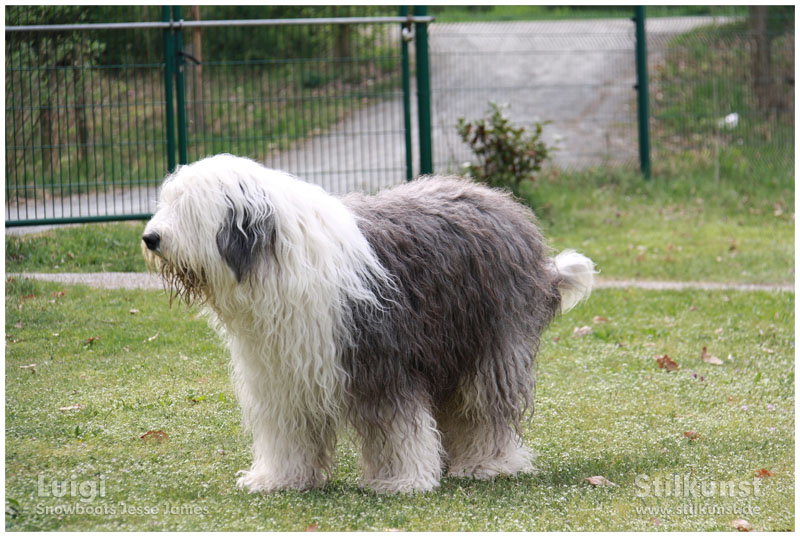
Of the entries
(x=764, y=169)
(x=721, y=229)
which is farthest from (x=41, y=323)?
(x=764, y=169)

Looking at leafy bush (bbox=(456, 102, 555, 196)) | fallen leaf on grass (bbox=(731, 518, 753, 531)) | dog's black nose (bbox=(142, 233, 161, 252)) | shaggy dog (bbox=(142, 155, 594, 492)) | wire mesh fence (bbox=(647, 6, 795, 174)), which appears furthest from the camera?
wire mesh fence (bbox=(647, 6, 795, 174))

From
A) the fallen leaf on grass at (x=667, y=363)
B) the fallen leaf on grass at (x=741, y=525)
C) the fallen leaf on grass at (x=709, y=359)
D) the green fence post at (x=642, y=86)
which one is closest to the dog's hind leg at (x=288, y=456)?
the fallen leaf on grass at (x=741, y=525)

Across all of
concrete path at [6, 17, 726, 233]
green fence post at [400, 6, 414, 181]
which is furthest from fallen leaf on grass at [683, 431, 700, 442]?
concrete path at [6, 17, 726, 233]

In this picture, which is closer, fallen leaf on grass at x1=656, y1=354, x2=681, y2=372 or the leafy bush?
fallen leaf on grass at x1=656, y1=354, x2=681, y2=372

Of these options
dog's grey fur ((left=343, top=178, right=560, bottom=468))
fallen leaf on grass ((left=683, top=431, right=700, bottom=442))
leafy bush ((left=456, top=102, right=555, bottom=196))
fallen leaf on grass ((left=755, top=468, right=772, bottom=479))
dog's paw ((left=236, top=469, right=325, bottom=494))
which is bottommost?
fallen leaf on grass ((left=755, top=468, right=772, bottom=479))

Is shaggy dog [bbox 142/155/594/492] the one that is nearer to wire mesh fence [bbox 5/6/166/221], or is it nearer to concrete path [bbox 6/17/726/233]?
wire mesh fence [bbox 5/6/166/221]

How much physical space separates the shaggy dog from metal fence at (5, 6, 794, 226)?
4.41 metres

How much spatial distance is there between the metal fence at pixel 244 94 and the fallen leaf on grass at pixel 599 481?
479 centimetres

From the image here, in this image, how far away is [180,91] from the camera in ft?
26.9

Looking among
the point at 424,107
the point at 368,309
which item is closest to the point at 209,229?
the point at 368,309

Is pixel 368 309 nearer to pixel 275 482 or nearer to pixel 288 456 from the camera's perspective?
pixel 288 456

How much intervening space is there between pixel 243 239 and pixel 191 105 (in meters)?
5.18

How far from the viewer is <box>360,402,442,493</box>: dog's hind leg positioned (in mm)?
4141

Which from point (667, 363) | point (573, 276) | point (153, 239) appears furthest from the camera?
point (667, 363)
